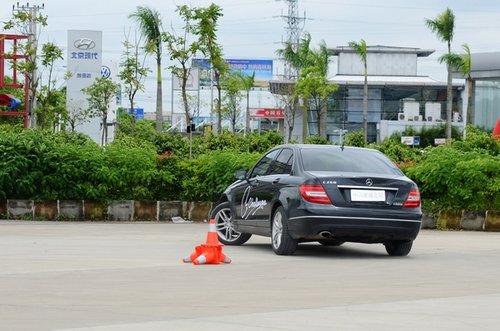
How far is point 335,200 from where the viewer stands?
1331 centimetres

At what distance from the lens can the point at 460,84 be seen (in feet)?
329

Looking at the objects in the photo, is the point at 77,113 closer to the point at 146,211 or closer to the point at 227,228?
the point at 146,211

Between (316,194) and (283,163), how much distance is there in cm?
129

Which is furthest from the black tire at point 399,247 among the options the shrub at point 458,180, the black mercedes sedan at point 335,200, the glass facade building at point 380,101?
the glass facade building at point 380,101

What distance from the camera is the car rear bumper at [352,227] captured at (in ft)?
43.4

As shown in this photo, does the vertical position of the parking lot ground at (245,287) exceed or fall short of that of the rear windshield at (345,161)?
it falls short

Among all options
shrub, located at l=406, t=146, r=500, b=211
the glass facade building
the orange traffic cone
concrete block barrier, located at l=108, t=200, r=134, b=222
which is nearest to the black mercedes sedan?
the orange traffic cone

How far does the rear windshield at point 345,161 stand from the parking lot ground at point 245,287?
3.88ft

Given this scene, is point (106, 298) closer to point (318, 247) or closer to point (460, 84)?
point (318, 247)

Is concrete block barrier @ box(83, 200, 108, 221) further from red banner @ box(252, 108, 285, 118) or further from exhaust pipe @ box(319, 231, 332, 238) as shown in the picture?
red banner @ box(252, 108, 285, 118)

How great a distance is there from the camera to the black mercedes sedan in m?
13.3

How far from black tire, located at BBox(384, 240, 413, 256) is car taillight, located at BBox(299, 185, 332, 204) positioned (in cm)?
143

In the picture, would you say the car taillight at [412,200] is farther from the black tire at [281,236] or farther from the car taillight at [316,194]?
the black tire at [281,236]

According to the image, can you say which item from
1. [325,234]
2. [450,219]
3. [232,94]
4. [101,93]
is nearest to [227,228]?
[325,234]
